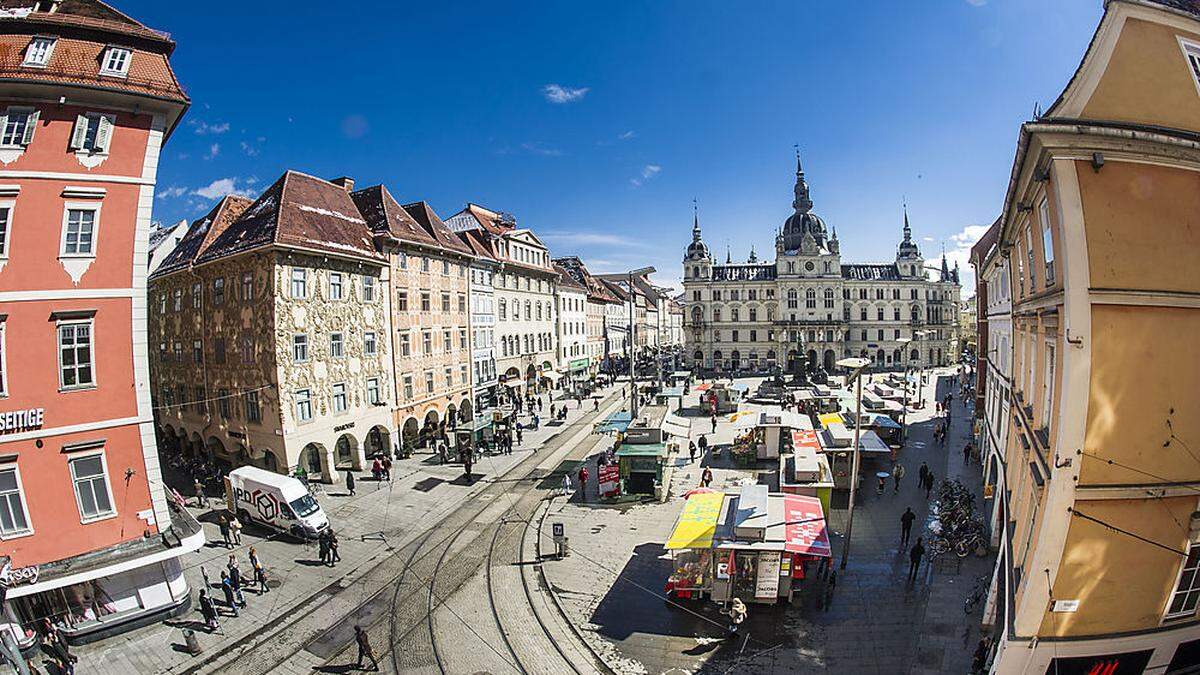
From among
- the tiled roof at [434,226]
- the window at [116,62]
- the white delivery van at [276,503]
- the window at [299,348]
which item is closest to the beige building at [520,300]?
the tiled roof at [434,226]

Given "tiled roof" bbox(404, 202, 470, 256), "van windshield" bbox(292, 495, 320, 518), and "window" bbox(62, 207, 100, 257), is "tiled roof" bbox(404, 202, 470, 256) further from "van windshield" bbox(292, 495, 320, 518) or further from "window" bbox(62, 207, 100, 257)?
"window" bbox(62, 207, 100, 257)

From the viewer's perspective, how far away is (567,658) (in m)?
13.2

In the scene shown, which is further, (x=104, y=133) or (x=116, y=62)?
(x=116, y=62)

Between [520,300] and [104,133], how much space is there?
33363 millimetres

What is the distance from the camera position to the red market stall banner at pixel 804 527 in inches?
588

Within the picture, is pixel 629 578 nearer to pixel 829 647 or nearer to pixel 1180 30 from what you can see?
pixel 829 647

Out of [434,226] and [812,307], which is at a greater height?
[434,226]

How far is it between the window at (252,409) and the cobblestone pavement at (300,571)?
408 cm

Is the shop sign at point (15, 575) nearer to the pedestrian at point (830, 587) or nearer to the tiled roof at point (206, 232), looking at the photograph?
the tiled roof at point (206, 232)

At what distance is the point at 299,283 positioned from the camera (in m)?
25.9

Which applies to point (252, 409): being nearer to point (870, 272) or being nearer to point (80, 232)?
point (80, 232)

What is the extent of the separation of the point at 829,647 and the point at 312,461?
25210 millimetres

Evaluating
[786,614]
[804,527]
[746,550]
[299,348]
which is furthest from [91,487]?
[804,527]

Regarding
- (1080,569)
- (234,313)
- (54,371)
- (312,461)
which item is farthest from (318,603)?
(1080,569)
